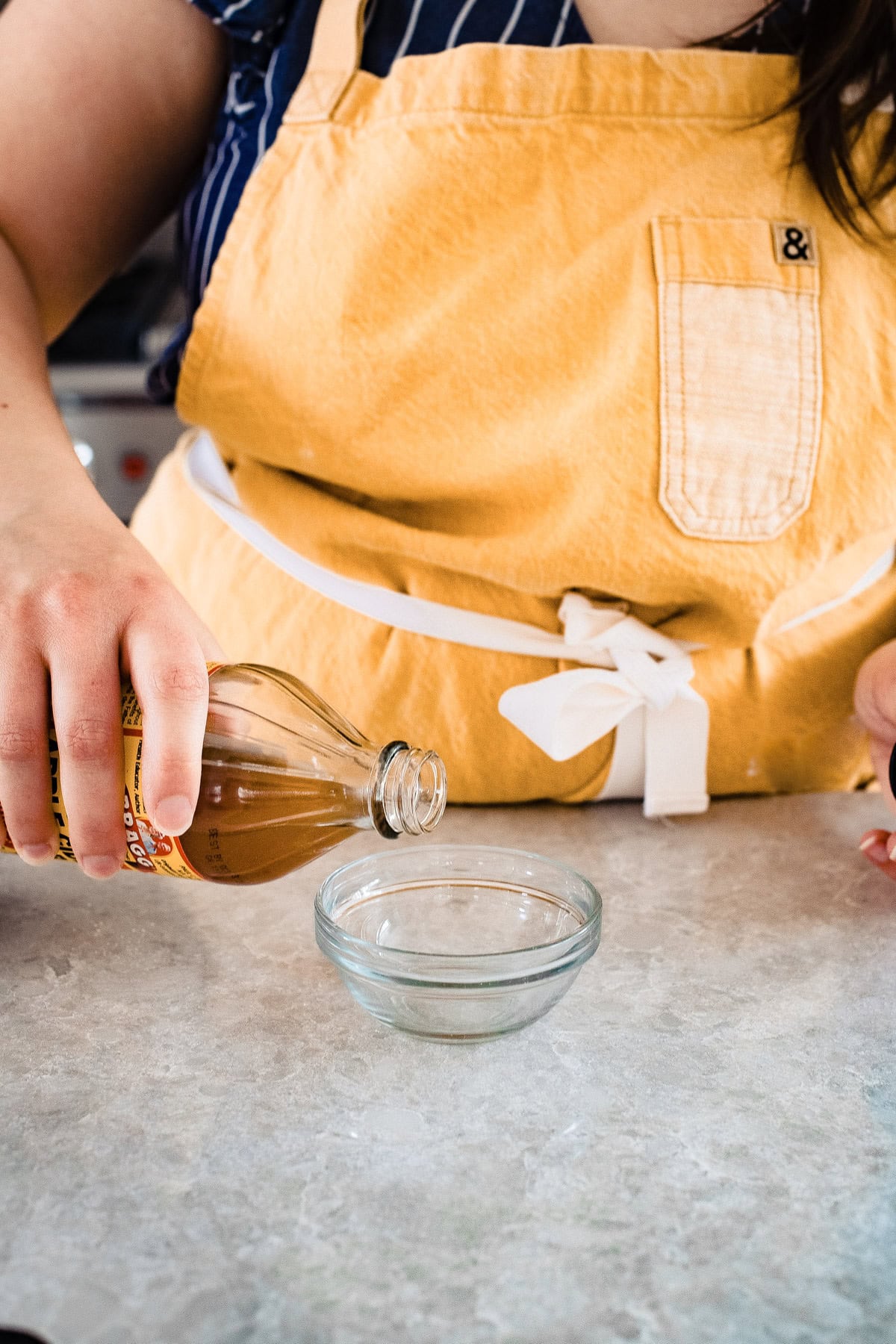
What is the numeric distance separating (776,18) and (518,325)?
224 mm

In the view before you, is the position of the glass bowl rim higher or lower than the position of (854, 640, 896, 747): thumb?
higher

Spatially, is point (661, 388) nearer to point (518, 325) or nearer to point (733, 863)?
point (518, 325)

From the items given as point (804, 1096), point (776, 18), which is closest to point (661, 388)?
point (776, 18)

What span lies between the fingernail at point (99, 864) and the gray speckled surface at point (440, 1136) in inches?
2.3

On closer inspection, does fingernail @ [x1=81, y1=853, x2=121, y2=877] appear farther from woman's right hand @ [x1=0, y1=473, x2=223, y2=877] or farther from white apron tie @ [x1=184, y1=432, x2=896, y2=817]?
white apron tie @ [x1=184, y1=432, x2=896, y2=817]

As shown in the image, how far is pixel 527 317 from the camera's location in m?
0.63

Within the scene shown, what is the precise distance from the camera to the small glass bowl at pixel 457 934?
418mm

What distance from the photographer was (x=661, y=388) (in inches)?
24.3

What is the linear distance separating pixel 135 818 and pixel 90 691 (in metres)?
0.05

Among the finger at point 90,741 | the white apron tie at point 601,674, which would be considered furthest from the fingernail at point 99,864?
the white apron tie at point 601,674

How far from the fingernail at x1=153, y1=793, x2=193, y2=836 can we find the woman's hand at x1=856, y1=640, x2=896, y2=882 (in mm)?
371

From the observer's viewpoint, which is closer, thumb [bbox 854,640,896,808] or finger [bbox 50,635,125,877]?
finger [bbox 50,635,125,877]

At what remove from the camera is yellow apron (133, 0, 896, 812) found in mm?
614

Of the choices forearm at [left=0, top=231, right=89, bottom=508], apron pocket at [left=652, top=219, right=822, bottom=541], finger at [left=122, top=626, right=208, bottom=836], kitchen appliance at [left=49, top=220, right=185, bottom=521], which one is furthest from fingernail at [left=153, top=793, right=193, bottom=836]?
kitchen appliance at [left=49, top=220, right=185, bottom=521]
